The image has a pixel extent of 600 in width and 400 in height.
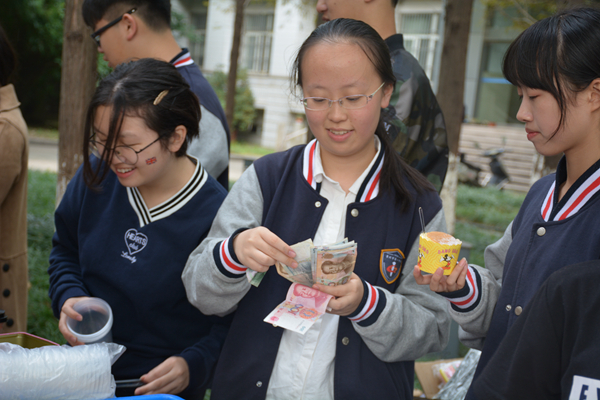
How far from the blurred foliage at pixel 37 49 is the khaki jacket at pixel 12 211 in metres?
15.2

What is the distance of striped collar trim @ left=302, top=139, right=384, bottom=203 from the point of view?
190 centimetres

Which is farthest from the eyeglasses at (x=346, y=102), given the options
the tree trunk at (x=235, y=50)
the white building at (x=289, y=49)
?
the white building at (x=289, y=49)

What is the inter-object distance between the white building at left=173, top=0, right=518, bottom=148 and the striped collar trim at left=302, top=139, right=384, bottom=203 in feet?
61.8

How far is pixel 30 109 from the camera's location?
837 inches

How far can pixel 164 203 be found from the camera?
85.6 inches

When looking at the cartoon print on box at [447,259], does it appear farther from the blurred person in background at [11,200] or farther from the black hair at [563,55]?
the blurred person in background at [11,200]

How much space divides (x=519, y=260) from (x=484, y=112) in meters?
25.0

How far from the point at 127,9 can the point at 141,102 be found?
1.08 m

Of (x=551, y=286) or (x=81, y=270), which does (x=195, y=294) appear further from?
(x=551, y=286)

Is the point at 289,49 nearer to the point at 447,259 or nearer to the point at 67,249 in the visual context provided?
the point at 67,249

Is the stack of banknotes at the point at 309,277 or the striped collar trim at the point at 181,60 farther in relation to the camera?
the striped collar trim at the point at 181,60

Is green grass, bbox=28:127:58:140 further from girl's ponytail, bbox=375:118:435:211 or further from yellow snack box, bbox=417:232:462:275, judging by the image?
yellow snack box, bbox=417:232:462:275

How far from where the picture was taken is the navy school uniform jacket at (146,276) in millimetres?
2102

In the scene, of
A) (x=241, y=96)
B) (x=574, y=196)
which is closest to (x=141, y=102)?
(x=574, y=196)
